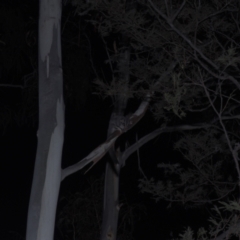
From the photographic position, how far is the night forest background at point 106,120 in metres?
4.70

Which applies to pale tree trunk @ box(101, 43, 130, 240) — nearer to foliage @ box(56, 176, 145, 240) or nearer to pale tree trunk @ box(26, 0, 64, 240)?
pale tree trunk @ box(26, 0, 64, 240)

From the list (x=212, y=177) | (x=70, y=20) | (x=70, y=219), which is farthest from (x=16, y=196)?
(x=212, y=177)

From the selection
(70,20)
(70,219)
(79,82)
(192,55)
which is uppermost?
(70,20)

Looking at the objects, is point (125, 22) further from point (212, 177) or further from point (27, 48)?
point (27, 48)

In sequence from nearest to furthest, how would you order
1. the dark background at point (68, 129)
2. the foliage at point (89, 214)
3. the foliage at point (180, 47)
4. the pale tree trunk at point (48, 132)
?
the foliage at point (180, 47)
the pale tree trunk at point (48, 132)
the dark background at point (68, 129)
the foliage at point (89, 214)

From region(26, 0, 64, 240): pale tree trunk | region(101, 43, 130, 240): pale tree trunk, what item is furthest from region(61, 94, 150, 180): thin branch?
region(101, 43, 130, 240): pale tree trunk

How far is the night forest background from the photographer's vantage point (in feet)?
15.4

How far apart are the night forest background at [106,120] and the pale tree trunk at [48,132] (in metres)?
0.30

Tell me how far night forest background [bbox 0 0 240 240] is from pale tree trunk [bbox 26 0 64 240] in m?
0.30

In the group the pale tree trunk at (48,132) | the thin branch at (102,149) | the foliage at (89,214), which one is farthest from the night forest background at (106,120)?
the pale tree trunk at (48,132)

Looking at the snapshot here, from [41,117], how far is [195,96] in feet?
4.08

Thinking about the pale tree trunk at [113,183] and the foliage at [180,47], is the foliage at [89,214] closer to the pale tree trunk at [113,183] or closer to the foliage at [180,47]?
the pale tree trunk at [113,183]

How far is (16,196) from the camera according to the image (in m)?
12.0

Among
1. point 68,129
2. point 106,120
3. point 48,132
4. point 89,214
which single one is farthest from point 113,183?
point 68,129
